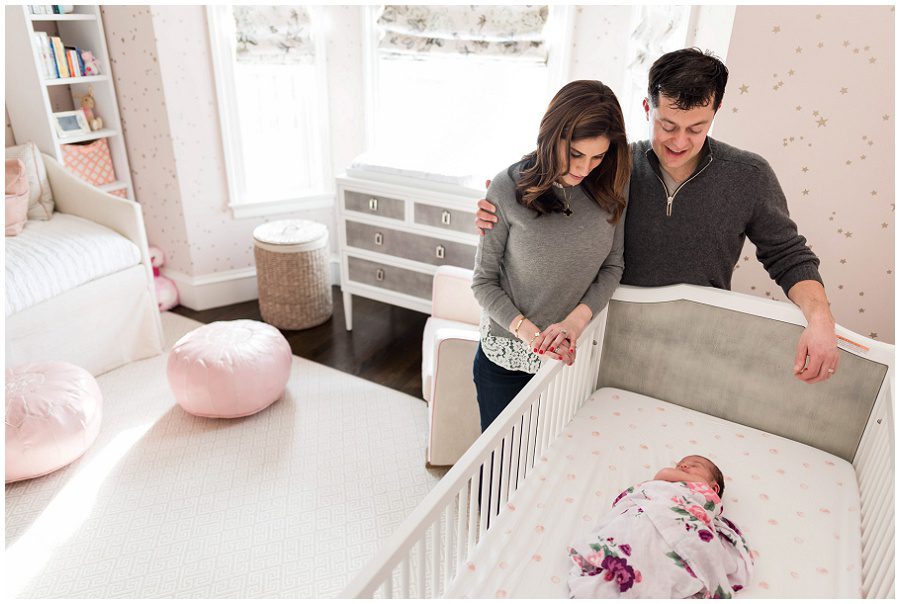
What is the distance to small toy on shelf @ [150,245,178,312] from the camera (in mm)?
3332

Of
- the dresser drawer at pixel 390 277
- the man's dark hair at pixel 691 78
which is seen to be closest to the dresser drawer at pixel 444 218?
the dresser drawer at pixel 390 277

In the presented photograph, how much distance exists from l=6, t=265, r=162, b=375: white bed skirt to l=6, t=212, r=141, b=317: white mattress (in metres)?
0.04

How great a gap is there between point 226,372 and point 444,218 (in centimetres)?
108

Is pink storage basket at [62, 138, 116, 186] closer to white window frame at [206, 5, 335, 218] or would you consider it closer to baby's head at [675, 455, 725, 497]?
white window frame at [206, 5, 335, 218]

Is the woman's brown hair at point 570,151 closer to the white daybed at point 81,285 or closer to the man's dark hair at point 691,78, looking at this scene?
the man's dark hair at point 691,78

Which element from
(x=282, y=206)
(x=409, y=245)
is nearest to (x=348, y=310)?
(x=409, y=245)

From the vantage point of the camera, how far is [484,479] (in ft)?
3.92

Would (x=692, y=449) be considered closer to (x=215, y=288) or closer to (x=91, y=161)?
(x=215, y=288)

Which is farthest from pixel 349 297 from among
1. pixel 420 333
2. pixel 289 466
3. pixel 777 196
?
pixel 777 196

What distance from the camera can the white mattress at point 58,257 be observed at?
244cm

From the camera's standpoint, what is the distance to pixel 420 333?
10.6 ft

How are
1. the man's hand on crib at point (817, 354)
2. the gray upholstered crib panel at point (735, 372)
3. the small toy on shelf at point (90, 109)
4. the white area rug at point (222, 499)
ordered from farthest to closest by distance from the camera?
the small toy on shelf at point (90, 109)
the white area rug at point (222, 499)
the gray upholstered crib panel at point (735, 372)
the man's hand on crib at point (817, 354)

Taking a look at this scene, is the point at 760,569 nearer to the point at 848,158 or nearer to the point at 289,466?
the point at 848,158

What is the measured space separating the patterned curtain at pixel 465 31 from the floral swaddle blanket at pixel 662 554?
2206mm
